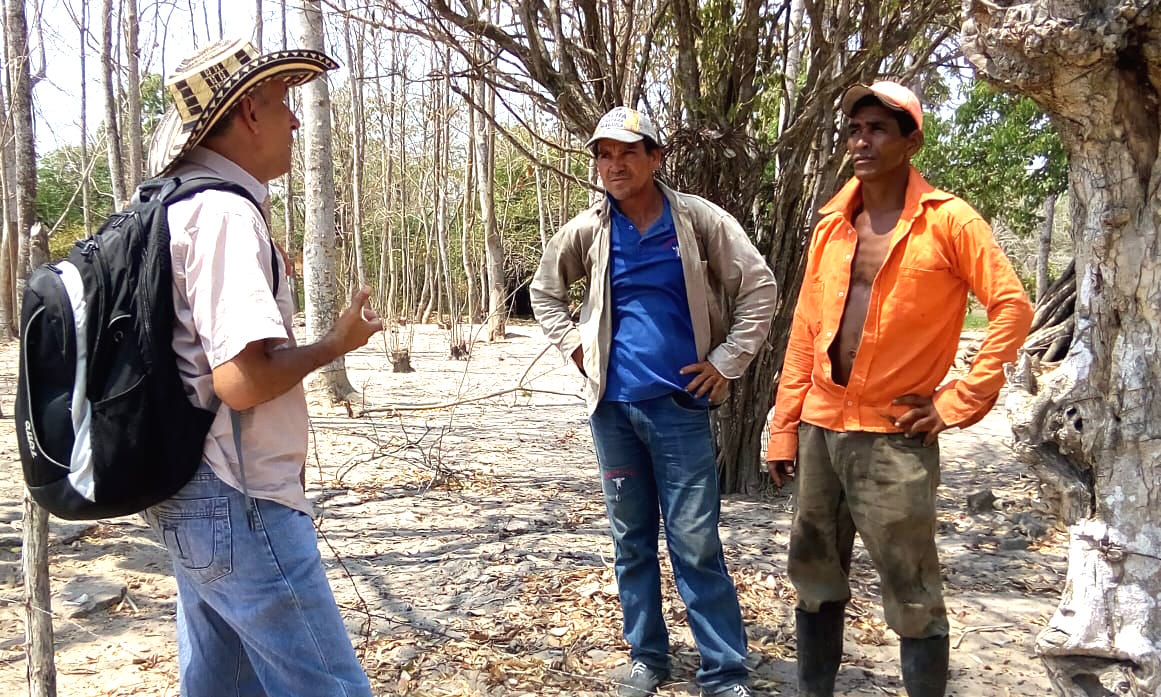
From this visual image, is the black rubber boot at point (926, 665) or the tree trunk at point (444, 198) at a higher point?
the tree trunk at point (444, 198)

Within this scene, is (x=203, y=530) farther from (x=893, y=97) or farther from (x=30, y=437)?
(x=893, y=97)

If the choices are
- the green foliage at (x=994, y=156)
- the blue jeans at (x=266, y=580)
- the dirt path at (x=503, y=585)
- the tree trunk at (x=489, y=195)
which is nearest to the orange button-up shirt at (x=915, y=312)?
the dirt path at (x=503, y=585)

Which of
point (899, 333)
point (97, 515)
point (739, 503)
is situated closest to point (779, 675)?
point (899, 333)

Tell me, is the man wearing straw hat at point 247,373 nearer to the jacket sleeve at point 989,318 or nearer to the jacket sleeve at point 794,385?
the jacket sleeve at point 794,385

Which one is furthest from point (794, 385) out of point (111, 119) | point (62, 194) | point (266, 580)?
point (62, 194)

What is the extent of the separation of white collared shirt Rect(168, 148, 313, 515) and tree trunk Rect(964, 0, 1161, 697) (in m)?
1.69

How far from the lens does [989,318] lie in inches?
88.7

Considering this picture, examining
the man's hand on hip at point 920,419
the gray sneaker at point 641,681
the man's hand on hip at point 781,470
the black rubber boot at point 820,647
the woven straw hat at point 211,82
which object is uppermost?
the woven straw hat at point 211,82

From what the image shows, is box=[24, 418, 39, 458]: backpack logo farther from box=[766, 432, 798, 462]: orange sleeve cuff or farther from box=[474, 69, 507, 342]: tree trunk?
box=[474, 69, 507, 342]: tree trunk

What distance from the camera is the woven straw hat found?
1.70 m

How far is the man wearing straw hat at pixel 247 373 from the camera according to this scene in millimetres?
1554

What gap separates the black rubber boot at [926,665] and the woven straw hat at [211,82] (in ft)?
7.32

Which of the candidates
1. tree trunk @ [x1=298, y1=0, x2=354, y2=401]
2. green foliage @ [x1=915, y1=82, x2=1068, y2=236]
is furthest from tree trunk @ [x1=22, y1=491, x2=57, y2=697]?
green foliage @ [x1=915, y1=82, x2=1068, y2=236]

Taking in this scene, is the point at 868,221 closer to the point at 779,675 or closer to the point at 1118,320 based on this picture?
the point at 1118,320
